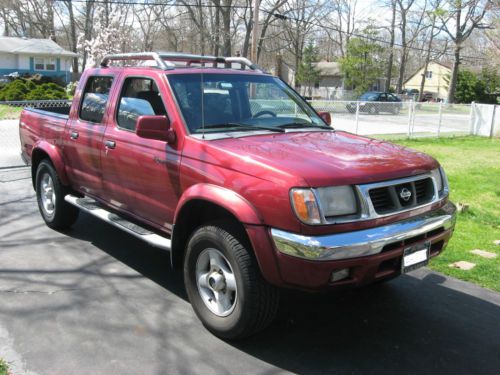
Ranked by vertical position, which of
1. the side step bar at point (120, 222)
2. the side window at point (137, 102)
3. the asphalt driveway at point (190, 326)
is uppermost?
the side window at point (137, 102)

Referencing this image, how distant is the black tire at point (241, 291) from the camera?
3422mm

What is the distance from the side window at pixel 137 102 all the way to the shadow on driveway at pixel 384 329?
57.4 inches

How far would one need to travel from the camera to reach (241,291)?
3.45 meters

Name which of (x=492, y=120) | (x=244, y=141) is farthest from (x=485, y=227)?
(x=492, y=120)

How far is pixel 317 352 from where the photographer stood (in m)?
3.61

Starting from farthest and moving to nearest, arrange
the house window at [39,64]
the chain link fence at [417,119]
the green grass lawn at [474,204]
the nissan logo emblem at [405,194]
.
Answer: the house window at [39,64] < the chain link fence at [417,119] < the green grass lawn at [474,204] < the nissan logo emblem at [405,194]

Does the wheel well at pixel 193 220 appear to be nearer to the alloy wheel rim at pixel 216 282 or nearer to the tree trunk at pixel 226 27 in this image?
the alloy wheel rim at pixel 216 282

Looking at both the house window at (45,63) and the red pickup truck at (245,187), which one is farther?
the house window at (45,63)

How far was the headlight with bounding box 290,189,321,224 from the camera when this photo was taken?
10.4 ft

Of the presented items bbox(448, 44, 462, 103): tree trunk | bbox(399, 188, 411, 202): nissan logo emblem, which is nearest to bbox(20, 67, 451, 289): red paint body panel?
bbox(399, 188, 411, 202): nissan logo emblem

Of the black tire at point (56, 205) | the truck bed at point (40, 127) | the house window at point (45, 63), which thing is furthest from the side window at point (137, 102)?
the house window at point (45, 63)

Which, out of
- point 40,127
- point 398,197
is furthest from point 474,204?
point 40,127

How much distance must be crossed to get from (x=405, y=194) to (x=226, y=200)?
4.05ft

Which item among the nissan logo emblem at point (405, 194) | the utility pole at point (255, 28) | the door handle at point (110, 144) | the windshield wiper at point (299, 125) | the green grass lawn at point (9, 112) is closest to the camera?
the nissan logo emblem at point (405, 194)
